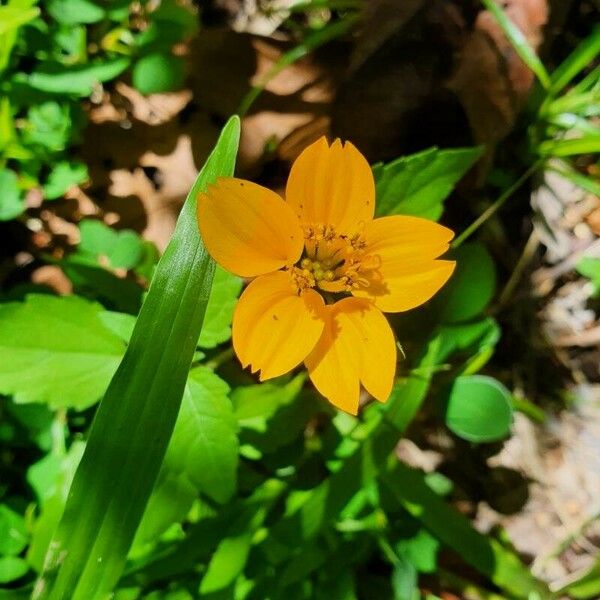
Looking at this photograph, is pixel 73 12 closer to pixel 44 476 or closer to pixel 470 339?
pixel 44 476

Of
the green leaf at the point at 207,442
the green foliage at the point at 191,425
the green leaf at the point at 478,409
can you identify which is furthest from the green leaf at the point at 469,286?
the green leaf at the point at 207,442

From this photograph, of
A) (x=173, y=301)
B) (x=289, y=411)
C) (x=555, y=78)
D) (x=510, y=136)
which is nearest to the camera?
(x=173, y=301)

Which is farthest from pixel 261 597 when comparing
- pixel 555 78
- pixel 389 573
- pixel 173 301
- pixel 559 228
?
pixel 555 78

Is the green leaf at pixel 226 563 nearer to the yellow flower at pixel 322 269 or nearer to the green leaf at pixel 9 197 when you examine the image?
the yellow flower at pixel 322 269

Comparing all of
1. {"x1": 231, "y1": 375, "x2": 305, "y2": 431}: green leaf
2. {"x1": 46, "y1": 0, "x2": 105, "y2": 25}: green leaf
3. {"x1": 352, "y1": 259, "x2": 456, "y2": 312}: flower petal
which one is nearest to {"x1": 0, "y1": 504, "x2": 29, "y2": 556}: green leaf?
{"x1": 231, "y1": 375, "x2": 305, "y2": 431}: green leaf

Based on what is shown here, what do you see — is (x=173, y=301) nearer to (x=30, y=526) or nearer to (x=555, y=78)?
(x=30, y=526)

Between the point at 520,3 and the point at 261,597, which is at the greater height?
the point at 520,3
